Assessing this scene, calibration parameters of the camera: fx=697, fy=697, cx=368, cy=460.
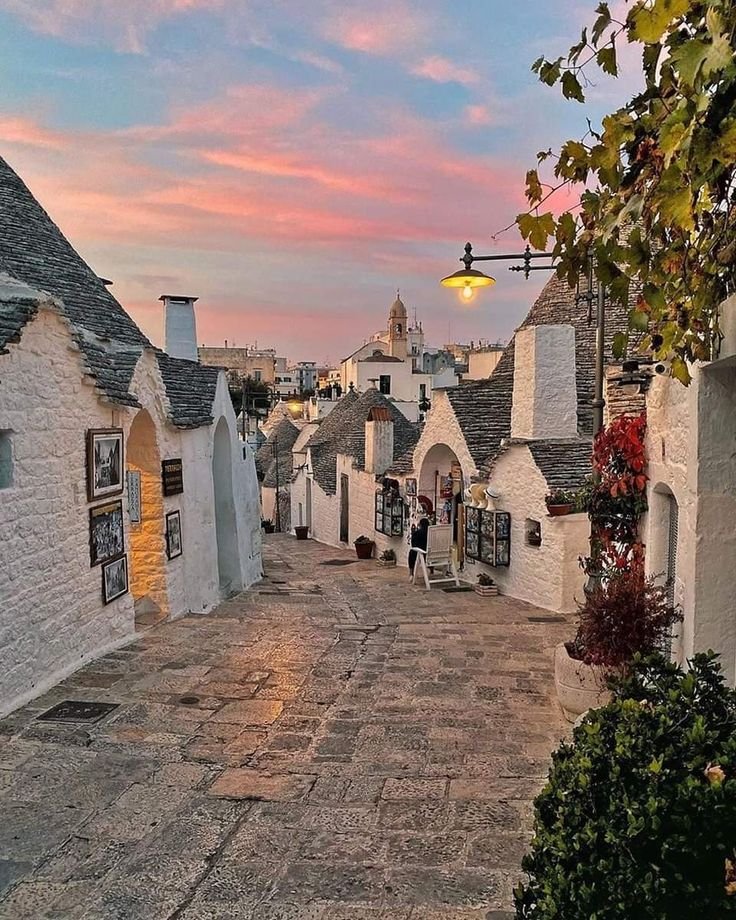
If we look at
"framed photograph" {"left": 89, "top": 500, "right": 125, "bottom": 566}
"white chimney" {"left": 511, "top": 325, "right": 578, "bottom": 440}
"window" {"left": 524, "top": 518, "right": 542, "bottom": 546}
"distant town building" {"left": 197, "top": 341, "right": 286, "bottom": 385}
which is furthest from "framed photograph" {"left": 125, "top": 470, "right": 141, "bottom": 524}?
"distant town building" {"left": 197, "top": 341, "right": 286, "bottom": 385}

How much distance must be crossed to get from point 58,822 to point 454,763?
103 inches

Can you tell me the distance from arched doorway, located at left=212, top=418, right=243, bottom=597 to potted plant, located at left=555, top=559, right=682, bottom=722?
10.5 meters

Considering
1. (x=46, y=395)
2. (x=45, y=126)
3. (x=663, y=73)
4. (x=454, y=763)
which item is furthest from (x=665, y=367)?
(x=45, y=126)

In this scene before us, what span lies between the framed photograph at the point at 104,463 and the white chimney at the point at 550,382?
6.87 m

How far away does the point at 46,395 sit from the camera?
696cm

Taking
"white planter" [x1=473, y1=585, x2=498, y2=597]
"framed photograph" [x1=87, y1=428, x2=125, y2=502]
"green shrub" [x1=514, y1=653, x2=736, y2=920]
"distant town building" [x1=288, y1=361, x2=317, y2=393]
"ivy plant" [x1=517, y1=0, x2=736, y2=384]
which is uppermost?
"distant town building" [x1=288, y1=361, x2=317, y2=393]

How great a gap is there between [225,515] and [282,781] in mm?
11005

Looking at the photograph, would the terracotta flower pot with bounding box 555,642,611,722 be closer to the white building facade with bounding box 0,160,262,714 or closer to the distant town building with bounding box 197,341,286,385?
the white building facade with bounding box 0,160,262,714

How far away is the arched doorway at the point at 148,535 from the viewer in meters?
10.5

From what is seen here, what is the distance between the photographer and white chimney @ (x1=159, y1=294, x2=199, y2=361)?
16.3 metres

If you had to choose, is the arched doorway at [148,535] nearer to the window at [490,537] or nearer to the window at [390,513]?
the window at [490,537]

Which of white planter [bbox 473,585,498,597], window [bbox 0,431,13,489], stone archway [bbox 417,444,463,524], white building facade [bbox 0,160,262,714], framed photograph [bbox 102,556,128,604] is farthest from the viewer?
stone archway [bbox 417,444,463,524]

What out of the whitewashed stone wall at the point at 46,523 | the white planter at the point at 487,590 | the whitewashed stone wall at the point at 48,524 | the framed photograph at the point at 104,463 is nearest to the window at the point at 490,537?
the white planter at the point at 487,590

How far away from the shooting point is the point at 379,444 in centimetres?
2025
